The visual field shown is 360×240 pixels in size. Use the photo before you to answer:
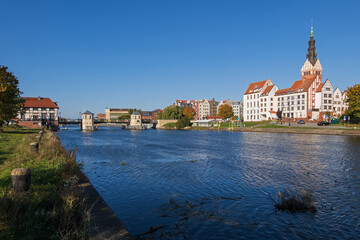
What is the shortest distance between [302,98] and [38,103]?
113 meters

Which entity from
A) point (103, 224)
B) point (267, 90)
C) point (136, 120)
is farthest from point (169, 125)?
point (103, 224)

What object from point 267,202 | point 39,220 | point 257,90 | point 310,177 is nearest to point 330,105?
point 257,90

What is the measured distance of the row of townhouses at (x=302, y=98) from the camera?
3839 inches

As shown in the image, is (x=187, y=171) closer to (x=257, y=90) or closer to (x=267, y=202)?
(x=267, y=202)

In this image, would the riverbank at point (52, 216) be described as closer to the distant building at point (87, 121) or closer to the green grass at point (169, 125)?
the distant building at point (87, 121)

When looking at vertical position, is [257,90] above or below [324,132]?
above

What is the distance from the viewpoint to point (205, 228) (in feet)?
31.7

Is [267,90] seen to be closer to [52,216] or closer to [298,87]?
[298,87]

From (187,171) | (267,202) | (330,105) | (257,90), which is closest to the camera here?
(267,202)

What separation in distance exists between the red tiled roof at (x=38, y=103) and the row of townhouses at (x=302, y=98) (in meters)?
94.3

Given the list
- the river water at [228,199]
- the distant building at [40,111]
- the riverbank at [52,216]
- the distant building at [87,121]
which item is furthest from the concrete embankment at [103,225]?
the distant building at [87,121]

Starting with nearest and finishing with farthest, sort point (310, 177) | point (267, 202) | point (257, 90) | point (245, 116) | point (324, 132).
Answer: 1. point (267, 202)
2. point (310, 177)
3. point (324, 132)
4. point (257, 90)
5. point (245, 116)

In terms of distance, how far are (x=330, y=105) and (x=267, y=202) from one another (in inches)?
3995

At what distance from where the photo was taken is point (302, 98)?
101 metres
